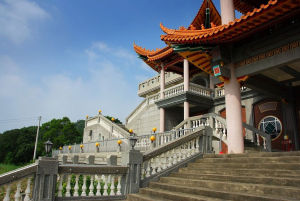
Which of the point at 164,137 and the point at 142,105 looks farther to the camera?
the point at 142,105

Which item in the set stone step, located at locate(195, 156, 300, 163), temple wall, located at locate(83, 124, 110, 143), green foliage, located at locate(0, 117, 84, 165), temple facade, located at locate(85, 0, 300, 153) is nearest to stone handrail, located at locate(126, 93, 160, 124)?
temple facade, located at locate(85, 0, 300, 153)

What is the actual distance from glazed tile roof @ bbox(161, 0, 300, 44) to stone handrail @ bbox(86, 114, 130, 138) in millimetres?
10197

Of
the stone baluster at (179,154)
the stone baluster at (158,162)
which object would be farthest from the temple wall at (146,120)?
the stone baluster at (158,162)

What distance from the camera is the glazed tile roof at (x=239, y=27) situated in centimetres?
640

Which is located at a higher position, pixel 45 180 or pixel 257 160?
pixel 257 160

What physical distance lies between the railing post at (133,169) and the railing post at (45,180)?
76.5 inches

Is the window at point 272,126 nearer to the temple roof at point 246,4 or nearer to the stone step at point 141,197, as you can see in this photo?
the temple roof at point 246,4

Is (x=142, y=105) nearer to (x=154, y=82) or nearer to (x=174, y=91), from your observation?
(x=174, y=91)

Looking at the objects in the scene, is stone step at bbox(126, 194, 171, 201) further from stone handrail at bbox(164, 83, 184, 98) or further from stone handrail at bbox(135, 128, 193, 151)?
stone handrail at bbox(164, 83, 184, 98)

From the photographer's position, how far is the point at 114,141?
16328 millimetres

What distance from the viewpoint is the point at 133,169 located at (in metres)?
6.60

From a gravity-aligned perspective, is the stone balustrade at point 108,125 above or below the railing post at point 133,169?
above

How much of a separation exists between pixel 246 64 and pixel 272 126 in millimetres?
6225

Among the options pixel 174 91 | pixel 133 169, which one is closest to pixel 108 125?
pixel 174 91
